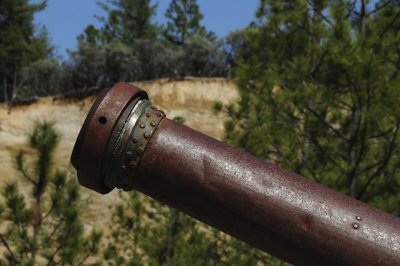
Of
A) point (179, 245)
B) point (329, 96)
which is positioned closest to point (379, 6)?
point (329, 96)

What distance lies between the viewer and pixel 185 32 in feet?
94.8

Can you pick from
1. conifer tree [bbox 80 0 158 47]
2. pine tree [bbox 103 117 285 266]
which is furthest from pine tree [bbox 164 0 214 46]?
pine tree [bbox 103 117 285 266]

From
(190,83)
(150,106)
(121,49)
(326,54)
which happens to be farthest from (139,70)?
(150,106)

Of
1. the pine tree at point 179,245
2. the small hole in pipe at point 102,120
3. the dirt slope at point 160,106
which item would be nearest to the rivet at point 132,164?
the small hole in pipe at point 102,120

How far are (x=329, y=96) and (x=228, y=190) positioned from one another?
5.98 m

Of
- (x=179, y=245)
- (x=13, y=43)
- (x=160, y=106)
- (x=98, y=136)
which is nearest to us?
(x=98, y=136)

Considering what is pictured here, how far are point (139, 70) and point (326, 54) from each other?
15.5m

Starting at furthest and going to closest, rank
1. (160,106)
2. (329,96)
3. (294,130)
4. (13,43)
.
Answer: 1. (13,43)
2. (160,106)
3. (294,130)
4. (329,96)

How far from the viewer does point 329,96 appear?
7828 millimetres

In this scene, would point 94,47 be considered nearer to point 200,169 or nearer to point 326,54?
point 326,54

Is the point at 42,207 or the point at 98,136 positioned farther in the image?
the point at 42,207

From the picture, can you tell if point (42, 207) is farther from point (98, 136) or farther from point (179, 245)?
point (98, 136)

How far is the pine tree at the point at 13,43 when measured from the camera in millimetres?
23781

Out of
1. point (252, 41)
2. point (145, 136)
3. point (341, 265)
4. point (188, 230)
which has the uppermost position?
point (252, 41)
